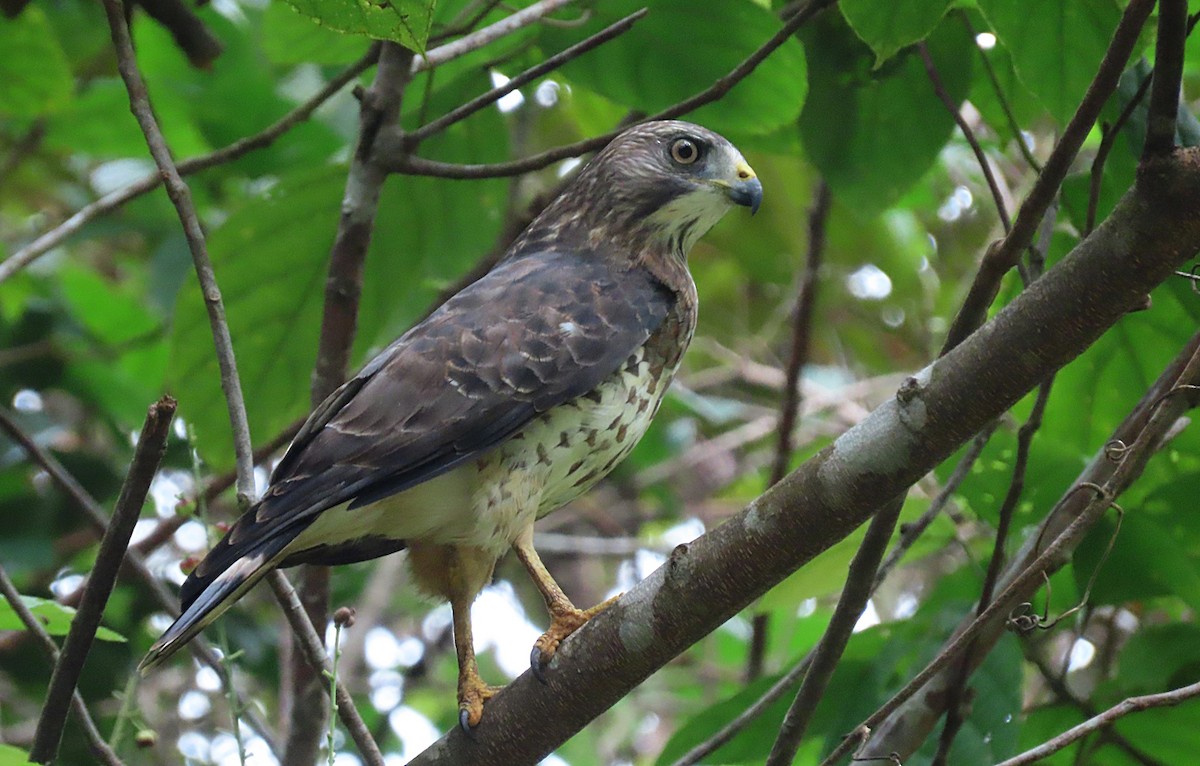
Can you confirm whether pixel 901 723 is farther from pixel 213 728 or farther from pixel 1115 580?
pixel 213 728

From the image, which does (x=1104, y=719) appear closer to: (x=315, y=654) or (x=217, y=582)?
(x=315, y=654)

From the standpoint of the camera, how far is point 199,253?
2746 millimetres

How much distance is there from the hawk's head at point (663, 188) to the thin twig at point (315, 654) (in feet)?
4.68

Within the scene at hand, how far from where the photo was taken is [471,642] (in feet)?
10.8

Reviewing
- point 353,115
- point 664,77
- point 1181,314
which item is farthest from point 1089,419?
point 353,115

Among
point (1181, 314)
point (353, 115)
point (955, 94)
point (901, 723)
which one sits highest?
point (353, 115)

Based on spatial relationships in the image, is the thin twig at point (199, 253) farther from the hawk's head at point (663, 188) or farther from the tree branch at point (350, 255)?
the hawk's head at point (663, 188)

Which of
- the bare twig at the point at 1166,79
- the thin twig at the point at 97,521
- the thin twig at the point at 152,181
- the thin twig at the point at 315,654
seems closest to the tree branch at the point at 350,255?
the thin twig at the point at 97,521

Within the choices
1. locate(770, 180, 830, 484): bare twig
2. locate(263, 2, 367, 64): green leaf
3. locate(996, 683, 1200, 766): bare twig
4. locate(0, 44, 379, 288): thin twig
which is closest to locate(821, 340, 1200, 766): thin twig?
locate(996, 683, 1200, 766): bare twig

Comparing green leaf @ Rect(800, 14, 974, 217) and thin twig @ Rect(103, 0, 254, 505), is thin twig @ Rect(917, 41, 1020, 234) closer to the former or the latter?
green leaf @ Rect(800, 14, 974, 217)

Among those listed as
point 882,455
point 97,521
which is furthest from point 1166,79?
point 97,521

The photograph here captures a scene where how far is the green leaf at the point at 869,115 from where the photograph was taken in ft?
11.8

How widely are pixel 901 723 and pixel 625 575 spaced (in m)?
3.59

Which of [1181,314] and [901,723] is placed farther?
[1181,314]
